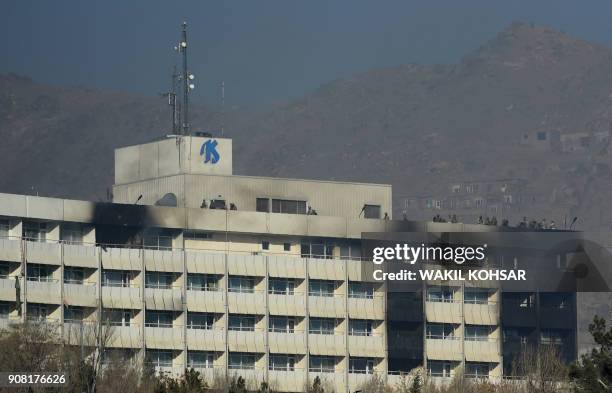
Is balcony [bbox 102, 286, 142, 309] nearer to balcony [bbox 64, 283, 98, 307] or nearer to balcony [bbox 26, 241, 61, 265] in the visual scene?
balcony [bbox 64, 283, 98, 307]

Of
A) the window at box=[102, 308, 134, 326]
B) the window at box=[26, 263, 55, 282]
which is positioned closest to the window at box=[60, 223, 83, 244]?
the window at box=[26, 263, 55, 282]

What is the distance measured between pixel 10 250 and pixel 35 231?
21.6 ft

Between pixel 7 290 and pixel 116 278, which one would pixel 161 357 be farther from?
pixel 7 290

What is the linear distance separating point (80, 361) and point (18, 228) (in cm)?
3855

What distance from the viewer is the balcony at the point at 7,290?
18788 cm

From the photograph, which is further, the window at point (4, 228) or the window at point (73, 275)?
the window at point (73, 275)

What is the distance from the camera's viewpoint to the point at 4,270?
19000cm

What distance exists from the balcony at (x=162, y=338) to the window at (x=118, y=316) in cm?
216

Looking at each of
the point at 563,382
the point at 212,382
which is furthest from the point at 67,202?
the point at 563,382

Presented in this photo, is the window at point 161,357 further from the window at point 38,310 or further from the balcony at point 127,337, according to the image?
the window at point 38,310

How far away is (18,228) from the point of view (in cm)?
19350

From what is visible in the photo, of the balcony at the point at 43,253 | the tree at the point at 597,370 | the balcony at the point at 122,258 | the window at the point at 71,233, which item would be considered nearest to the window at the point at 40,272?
the balcony at the point at 43,253

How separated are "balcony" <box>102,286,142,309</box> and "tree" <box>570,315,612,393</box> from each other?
197 ft

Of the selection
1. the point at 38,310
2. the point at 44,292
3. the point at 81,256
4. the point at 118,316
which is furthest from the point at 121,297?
the point at 38,310
